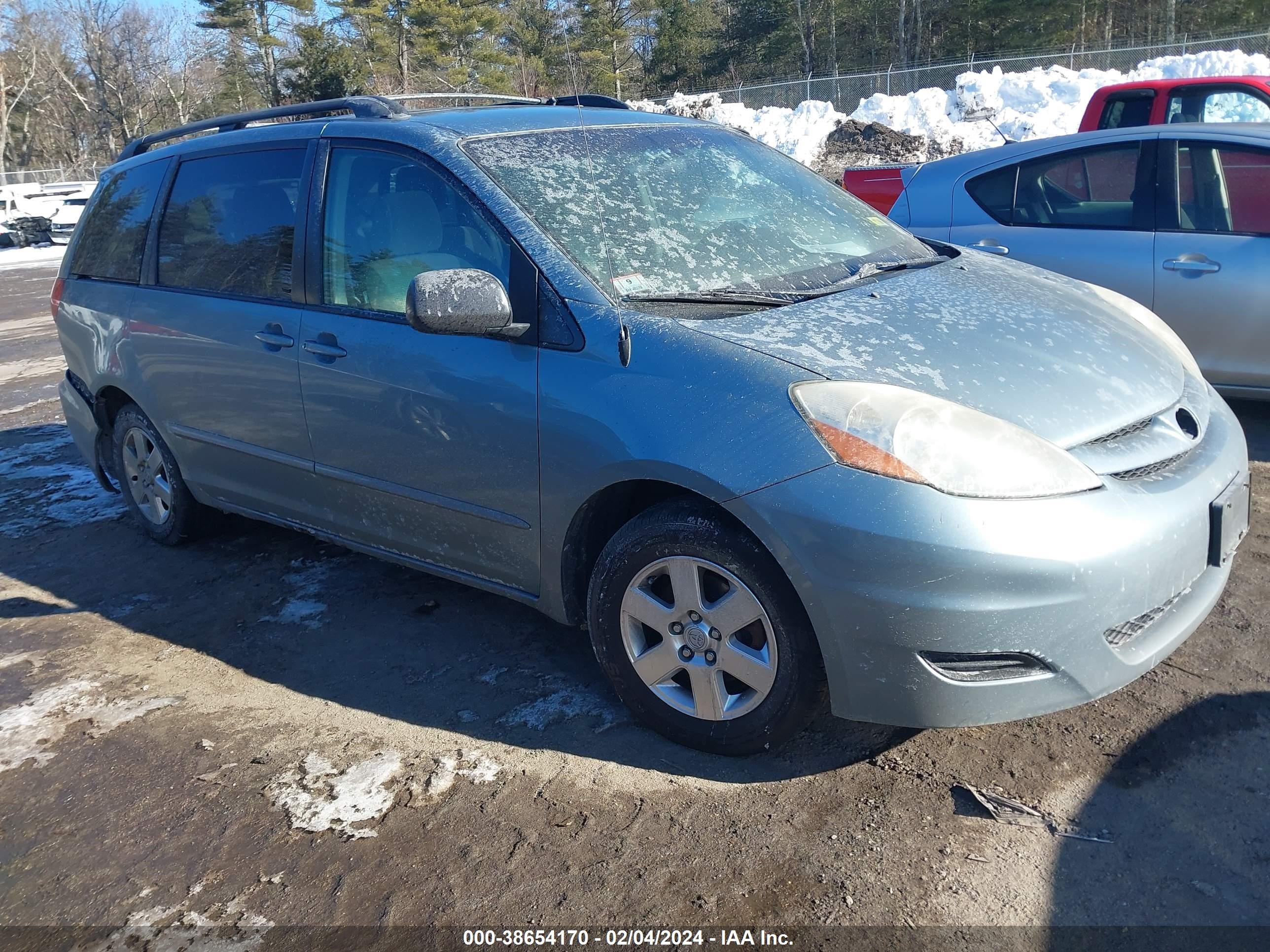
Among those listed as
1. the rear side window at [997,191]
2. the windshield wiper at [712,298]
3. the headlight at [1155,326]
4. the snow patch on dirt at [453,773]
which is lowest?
the snow patch on dirt at [453,773]

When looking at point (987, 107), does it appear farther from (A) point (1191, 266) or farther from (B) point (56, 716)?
(B) point (56, 716)

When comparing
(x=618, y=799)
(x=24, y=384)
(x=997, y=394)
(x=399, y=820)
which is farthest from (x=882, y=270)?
(x=24, y=384)

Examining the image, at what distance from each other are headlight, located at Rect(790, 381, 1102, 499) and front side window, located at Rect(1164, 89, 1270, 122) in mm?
7891

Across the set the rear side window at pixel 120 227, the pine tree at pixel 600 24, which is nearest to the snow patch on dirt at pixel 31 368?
the rear side window at pixel 120 227

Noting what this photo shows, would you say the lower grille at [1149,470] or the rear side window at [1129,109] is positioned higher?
the rear side window at [1129,109]

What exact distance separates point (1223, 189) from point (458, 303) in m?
4.18

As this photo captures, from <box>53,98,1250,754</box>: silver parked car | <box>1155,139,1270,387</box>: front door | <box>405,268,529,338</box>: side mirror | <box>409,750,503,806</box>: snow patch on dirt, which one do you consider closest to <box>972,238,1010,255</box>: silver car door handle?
<box>1155,139,1270,387</box>: front door

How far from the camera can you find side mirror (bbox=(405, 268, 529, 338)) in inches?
118

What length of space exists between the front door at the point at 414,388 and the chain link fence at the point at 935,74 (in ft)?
84.1

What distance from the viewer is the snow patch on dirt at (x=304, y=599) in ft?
13.6

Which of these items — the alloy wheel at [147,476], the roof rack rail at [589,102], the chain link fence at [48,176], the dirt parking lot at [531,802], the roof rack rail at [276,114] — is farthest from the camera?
the chain link fence at [48,176]

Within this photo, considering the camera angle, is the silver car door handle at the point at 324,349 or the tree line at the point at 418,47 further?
the tree line at the point at 418,47

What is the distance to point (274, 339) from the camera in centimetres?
387

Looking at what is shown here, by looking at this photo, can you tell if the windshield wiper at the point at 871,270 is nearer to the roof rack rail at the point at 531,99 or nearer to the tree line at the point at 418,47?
the roof rack rail at the point at 531,99
